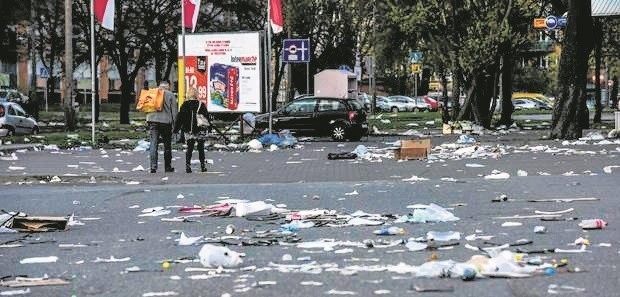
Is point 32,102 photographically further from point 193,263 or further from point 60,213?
point 193,263

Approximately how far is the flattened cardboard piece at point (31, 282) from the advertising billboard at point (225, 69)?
67.8ft

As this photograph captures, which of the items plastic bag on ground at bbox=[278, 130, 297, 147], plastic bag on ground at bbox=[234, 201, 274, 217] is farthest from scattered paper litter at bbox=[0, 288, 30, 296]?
plastic bag on ground at bbox=[278, 130, 297, 147]

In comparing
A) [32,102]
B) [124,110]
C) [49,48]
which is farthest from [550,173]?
[49,48]

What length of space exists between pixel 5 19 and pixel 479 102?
2053 centimetres

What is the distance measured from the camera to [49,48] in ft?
186

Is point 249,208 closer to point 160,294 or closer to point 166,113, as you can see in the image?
point 160,294

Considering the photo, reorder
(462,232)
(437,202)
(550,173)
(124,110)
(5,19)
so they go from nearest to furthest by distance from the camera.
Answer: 1. (462,232)
2. (437,202)
3. (550,173)
4. (5,19)
5. (124,110)

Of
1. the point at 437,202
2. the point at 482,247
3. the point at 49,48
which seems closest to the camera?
the point at 482,247

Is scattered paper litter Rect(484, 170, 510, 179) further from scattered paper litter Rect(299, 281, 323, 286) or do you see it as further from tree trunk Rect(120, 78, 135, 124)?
tree trunk Rect(120, 78, 135, 124)

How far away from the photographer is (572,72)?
2577cm

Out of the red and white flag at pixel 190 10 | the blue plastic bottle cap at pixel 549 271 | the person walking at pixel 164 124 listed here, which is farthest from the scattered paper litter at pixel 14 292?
the red and white flag at pixel 190 10

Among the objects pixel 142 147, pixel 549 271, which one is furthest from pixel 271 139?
pixel 549 271

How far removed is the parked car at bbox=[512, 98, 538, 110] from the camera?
84.3 m

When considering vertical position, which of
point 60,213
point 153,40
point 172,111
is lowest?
point 60,213
